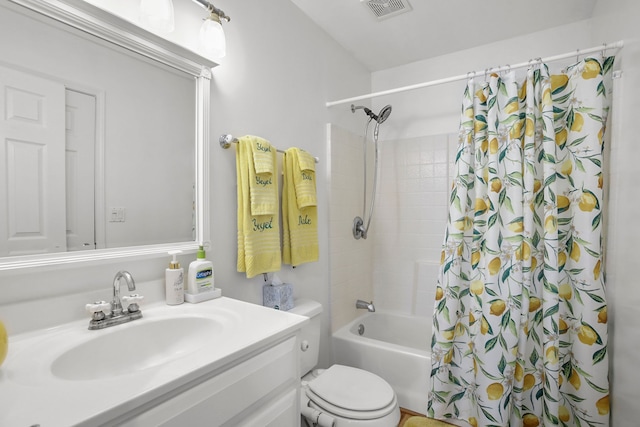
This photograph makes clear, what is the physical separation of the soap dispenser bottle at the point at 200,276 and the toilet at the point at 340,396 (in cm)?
42

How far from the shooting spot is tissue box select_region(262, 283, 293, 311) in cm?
153

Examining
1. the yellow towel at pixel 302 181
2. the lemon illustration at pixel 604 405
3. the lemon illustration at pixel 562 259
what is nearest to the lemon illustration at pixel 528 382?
the lemon illustration at pixel 604 405

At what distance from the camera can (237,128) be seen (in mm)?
1438

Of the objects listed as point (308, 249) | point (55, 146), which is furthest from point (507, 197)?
point (55, 146)

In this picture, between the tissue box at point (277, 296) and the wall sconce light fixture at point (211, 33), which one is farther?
the tissue box at point (277, 296)

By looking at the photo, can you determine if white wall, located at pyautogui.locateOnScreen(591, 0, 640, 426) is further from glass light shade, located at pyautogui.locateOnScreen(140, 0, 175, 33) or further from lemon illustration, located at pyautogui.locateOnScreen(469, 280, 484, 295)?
glass light shade, located at pyautogui.locateOnScreen(140, 0, 175, 33)

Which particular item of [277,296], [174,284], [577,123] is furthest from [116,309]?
[577,123]

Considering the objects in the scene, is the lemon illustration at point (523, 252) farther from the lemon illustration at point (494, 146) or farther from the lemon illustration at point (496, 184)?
the lemon illustration at point (494, 146)

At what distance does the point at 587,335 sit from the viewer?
1391 mm

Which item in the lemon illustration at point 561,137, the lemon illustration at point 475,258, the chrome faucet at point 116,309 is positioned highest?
the lemon illustration at point 561,137

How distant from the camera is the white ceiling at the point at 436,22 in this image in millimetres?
1816

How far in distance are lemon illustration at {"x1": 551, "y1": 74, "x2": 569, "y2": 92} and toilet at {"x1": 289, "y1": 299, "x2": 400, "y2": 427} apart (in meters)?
1.58

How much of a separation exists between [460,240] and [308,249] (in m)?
0.78

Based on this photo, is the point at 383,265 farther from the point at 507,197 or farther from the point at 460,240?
the point at 507,197
